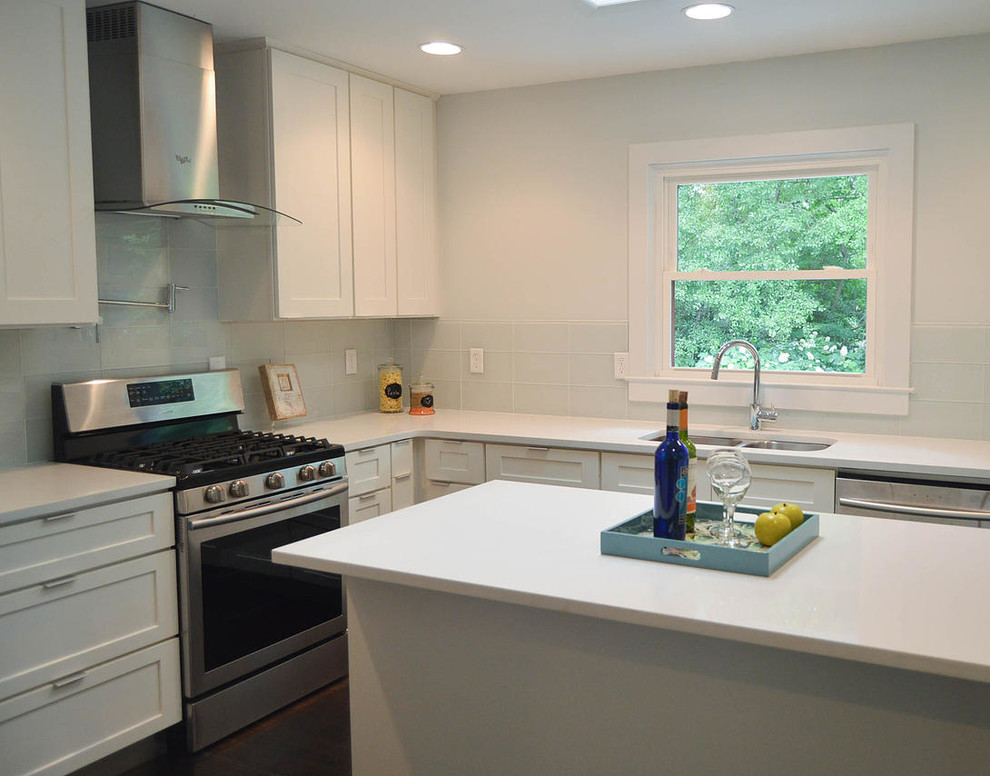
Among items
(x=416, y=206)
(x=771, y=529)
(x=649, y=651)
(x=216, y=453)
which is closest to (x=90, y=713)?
(x=216, y=453)

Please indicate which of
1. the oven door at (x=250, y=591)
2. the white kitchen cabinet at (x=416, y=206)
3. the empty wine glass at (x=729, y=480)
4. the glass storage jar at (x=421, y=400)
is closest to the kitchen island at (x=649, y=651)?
the empty wine glass at (x=729, y=480)

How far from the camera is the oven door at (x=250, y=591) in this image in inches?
117

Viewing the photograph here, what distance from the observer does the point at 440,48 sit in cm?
371

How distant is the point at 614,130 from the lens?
4.18 m

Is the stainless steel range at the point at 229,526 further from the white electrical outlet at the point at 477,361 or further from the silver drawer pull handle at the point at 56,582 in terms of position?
the white electrical outlet at the point at 477,361

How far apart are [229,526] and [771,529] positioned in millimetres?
1823

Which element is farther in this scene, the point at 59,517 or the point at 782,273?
the point at 782,273

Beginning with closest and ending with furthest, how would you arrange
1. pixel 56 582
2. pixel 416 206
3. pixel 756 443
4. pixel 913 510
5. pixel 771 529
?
pixel 771 529 → pixel 56 582 → pixel 913 510 → pixel 756 443 → pixel 416 206

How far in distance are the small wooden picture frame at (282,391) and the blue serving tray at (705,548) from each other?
2.21 metres

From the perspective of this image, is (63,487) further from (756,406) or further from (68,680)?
(756,406)

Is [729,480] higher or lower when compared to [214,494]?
higher

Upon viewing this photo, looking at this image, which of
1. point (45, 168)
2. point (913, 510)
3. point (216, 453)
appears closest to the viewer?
point (45, 168)

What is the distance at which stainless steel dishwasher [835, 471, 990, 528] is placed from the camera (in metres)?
3.03

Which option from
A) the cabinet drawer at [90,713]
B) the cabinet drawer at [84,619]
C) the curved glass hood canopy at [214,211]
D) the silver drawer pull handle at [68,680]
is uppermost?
the curved glass hood canopy at [214,211]
